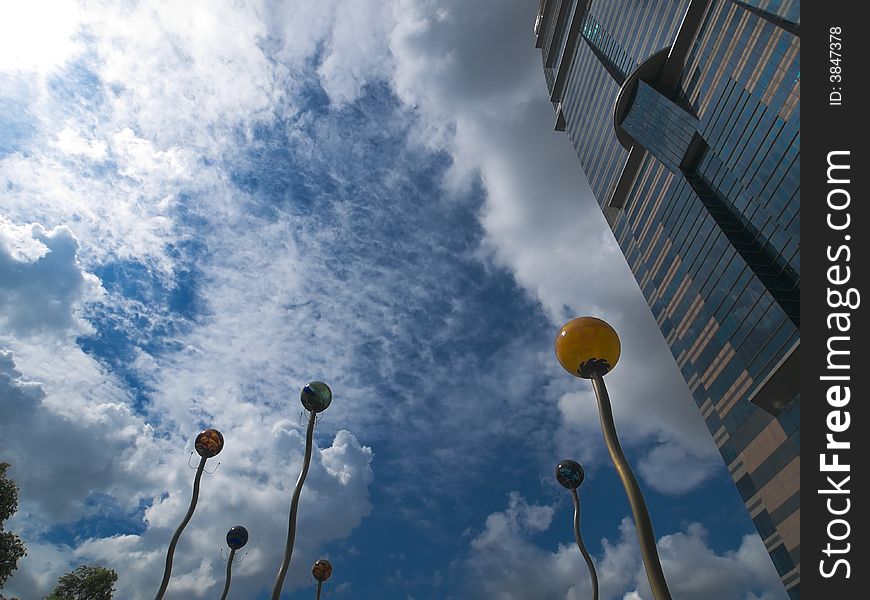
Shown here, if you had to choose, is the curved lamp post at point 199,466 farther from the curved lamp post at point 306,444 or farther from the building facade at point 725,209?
the building facade at point 725,209

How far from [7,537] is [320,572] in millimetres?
13809

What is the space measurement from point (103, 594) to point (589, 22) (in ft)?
354

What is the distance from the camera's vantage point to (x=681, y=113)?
58.9 m

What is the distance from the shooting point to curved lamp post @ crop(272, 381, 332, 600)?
9438mm

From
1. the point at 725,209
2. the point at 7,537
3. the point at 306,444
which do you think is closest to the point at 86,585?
the point at 7,537

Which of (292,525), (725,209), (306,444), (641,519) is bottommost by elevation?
(641,519)

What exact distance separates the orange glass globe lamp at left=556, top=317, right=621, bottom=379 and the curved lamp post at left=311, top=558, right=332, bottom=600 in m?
18.5

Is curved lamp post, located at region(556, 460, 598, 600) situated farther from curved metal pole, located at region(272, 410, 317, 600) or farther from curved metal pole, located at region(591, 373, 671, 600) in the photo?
curved metal pole, located at region(591, 373, 671, 600)

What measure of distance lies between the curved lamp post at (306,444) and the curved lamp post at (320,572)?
38.9ft

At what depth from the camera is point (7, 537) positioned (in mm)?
20062

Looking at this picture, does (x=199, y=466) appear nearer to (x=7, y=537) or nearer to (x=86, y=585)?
(x=7, y=537)

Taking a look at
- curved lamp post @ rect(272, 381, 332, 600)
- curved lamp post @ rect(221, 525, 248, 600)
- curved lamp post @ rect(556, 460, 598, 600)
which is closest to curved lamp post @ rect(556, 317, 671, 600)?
curved lamp post @ rect(272, 381, 332, 600)

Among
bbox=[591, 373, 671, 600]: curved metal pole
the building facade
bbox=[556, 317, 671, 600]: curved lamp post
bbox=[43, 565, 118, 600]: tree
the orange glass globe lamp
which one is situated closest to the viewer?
bbox=[591, 373, 671, 600]: curved metal pole

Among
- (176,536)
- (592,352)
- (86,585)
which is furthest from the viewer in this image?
(86,585)
